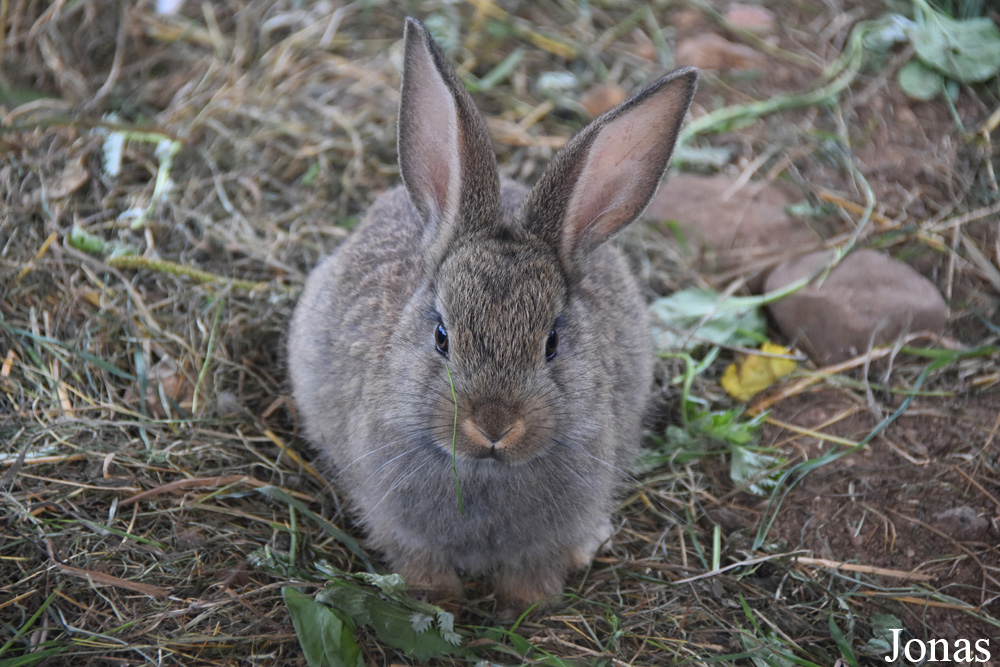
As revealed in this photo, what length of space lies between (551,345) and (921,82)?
162 inches

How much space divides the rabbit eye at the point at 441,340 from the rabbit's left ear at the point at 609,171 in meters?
0.56

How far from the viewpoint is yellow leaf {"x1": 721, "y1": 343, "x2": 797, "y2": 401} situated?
4.55 metres

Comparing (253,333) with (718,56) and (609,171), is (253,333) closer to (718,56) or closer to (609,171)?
(609,171)

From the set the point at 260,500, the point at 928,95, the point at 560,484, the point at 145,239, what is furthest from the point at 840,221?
the point at 145,239

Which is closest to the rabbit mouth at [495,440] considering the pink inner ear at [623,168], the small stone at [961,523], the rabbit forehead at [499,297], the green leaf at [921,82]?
the rabbit forehead at [499,297]

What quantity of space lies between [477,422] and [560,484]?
0.67 meters

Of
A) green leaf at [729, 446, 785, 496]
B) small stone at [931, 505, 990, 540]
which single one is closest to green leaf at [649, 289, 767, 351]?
green leaf at [729, 446, 785, 496]

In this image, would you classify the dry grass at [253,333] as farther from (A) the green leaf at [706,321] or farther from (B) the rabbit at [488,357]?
(B) the rabbit at [488,357]

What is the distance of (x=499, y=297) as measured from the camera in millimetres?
3004

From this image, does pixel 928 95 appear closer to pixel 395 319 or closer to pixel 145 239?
pixel 395 319

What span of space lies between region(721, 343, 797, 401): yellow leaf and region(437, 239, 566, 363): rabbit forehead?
1707 millimetres

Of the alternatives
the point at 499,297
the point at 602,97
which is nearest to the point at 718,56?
the point at 602,97

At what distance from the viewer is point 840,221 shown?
17.4 ft

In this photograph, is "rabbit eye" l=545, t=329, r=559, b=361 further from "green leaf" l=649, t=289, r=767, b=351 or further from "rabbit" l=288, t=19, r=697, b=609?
"green leaf" l=649, t=289, r=767, b=351
